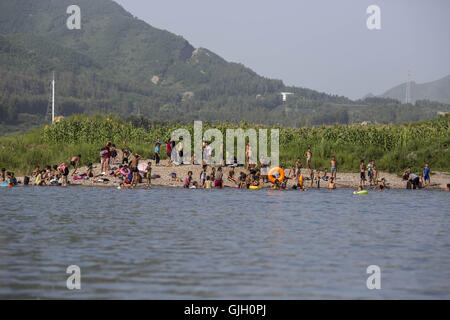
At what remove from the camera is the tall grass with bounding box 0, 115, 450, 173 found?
47031mm

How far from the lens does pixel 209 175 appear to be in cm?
4125

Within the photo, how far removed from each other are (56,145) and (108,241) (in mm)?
31930

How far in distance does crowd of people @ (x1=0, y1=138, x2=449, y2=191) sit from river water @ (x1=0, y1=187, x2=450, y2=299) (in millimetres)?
6981

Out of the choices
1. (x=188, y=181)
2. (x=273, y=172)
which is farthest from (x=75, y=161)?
(x=273, y=172)

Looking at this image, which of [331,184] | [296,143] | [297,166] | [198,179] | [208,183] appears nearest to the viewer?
[208,183]

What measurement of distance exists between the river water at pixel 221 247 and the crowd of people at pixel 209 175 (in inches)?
275

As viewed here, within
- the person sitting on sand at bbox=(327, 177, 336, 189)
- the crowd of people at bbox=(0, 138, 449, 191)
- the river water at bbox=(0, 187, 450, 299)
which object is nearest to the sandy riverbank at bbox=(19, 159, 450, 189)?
the crowd of people at bbox=(0, 138, 449, 191)

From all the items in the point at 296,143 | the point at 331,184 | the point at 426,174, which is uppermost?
the point at 296,143

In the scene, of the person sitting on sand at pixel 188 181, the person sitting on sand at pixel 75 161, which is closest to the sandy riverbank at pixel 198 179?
the person sitting on sand at pixel 75 161

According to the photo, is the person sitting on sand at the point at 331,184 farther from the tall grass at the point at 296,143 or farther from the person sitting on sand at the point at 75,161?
the person sitting on sand at the point at 75,161

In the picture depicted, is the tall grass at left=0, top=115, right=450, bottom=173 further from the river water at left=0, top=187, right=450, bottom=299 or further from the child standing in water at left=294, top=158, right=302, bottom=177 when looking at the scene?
the river water at left=0, top=187, right=450, bottom=299

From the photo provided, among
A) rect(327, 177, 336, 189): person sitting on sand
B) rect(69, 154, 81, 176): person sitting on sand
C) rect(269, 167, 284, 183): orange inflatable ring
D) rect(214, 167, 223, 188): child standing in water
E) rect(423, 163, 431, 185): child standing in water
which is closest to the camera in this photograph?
rect(214, 167, 223, 188): child standing in water

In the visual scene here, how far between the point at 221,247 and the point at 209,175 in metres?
22.8

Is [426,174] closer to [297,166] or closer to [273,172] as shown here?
[297,166]
